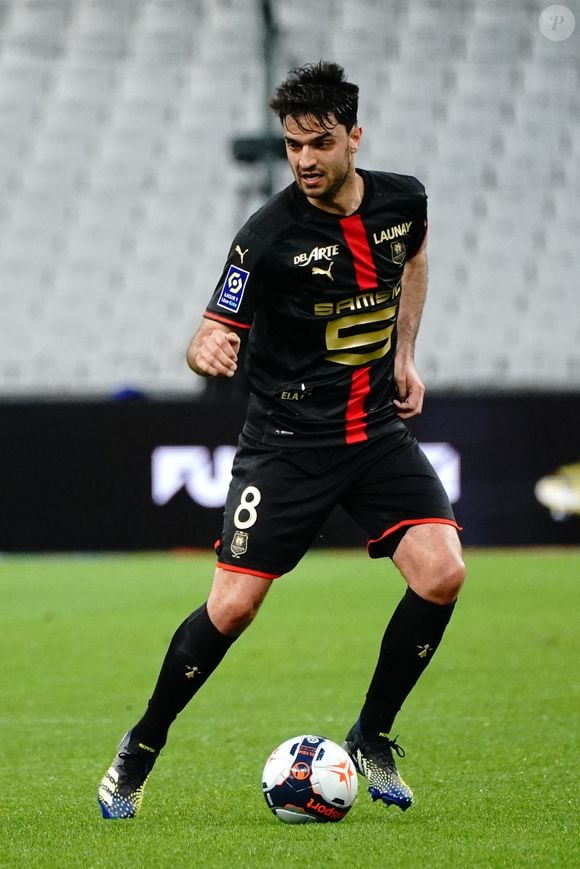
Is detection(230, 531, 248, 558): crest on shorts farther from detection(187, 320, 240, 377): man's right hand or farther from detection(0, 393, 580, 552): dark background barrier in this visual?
detection(0, 393, 580, 552): dark background barrier

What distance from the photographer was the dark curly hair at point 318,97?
4090 mm

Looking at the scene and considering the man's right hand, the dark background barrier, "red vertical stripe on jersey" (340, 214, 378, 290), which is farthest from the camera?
the dark background barrier

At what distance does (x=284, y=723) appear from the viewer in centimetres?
588

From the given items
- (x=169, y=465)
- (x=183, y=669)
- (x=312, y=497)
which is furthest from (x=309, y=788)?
(x=169, y=465)

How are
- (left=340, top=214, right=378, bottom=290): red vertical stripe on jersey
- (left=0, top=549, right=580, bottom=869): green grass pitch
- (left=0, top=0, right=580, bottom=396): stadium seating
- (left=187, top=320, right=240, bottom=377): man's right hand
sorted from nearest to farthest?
(left=0, top=549, right=580, bottom=869): green grass pitch, (left=187, top=320, right=240, bottom=377): man's right hand, (left=340, top=214, right=378, bottom=290): red vertical stripe on jersey, (left=0, top=0, right=580, bottom=396): stadium seating

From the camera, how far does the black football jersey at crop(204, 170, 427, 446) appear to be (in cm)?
420

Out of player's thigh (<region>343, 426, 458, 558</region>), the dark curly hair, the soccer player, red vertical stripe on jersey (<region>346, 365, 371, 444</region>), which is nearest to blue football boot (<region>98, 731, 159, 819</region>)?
the soccer player

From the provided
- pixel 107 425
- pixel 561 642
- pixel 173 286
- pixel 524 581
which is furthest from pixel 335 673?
pixel 173 286

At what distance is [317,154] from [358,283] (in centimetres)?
40

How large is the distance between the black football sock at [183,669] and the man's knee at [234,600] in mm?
31

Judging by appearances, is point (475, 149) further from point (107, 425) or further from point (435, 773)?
point (435, 773)

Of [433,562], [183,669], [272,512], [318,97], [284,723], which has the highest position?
[318,97]

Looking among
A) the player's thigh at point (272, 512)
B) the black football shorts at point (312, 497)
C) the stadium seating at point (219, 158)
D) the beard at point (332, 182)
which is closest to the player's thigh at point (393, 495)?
the black football shorts at point (312, 497)

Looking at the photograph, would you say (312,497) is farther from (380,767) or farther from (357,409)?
(380,767)
